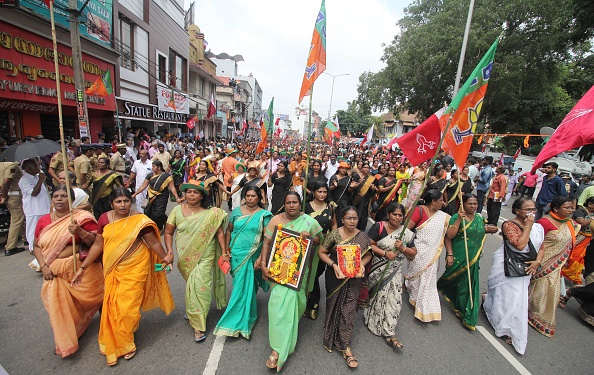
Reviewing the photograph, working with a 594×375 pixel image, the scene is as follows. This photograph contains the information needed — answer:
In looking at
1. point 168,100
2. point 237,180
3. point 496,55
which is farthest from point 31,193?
point 496,55

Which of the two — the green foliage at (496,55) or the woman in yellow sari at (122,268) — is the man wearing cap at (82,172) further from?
the green foliage at (496,55)

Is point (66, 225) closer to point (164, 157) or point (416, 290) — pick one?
point (416, 290)

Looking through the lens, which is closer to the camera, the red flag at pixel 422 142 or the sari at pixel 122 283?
the sari at pixel 122 283

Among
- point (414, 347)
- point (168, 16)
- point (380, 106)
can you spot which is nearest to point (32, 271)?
point (414, 347)

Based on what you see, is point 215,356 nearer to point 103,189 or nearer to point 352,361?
point 352,361

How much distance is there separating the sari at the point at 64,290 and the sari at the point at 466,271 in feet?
12.4

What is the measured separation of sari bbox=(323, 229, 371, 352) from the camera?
2.84 metres

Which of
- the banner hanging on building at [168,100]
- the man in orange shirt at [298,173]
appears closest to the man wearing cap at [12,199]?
the man in orange shirt at [298,173]

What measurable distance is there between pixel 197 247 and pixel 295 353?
1.35m

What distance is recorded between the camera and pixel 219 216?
319 cm

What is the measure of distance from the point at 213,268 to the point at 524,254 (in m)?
3.22

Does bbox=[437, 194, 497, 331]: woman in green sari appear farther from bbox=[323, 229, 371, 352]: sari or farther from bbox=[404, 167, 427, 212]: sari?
bbox=[404, 167, 427, 212]: sari

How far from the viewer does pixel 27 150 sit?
12.2ft

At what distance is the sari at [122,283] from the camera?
2.62m
